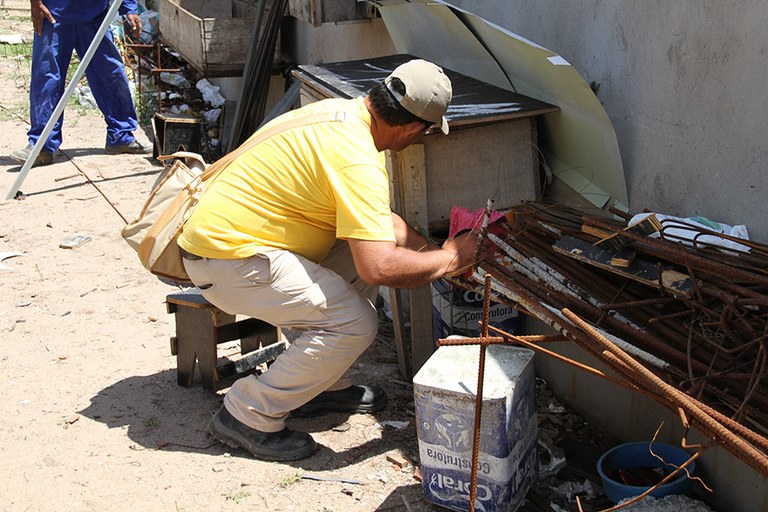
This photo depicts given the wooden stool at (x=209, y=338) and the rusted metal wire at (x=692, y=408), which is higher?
the rusted metal wire at (x=692, y=408)

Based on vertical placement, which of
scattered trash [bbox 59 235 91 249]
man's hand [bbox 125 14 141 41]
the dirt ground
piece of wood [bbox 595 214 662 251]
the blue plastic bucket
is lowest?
the dirt ground

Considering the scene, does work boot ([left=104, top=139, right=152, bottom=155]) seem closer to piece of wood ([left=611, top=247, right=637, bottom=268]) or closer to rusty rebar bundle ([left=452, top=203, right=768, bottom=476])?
rusty rebar bundle ([left=452, top=203, right=768, bottom=476])

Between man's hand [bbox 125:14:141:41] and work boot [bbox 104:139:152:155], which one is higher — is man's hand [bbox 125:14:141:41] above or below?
above

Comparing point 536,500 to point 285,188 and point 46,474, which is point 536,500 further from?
point 46,474

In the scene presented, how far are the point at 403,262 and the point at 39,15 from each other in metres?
6.34

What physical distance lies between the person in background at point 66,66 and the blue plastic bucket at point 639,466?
690cm

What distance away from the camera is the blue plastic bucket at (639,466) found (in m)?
3.02

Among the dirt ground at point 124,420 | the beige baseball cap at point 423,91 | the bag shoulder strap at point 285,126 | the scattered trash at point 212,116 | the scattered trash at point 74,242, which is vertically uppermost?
the beige baseball cap at point 423,91

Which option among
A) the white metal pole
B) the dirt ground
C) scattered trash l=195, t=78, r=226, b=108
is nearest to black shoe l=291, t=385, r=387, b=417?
the dirt ground

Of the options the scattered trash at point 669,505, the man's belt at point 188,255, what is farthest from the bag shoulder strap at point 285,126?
the scattered trash at point 669,505

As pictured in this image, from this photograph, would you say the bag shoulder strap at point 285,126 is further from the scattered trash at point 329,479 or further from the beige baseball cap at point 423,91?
the scattered trash at point 329,479

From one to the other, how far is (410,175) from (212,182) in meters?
0.89

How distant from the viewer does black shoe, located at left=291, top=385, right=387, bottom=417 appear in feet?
13.4

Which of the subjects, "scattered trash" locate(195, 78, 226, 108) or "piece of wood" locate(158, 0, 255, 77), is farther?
"scattered trash" locate(195, 78, 226, 108)
